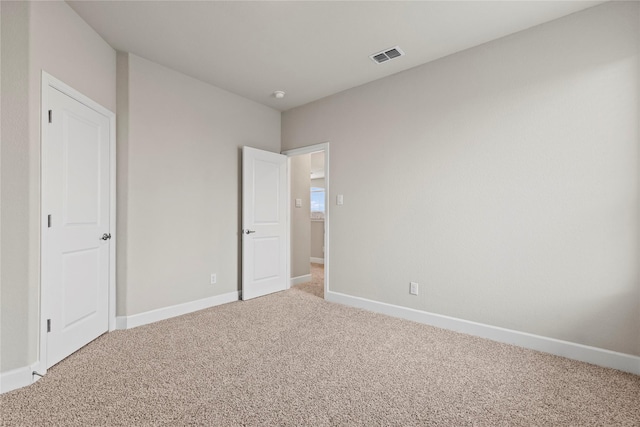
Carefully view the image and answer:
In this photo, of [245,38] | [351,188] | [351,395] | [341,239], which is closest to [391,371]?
[351,395]

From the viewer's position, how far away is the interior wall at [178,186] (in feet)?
9.50

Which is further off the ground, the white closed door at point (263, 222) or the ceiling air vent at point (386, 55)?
the ceiling air vent at point (386, 55)

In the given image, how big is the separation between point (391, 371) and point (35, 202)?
268cm

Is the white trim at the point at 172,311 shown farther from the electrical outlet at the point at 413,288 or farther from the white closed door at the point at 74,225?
the electrical outlet at the point at 413,288

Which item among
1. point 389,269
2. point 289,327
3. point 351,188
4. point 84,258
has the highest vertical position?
point 351,188

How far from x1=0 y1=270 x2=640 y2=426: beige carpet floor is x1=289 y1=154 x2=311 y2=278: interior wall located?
195 cm

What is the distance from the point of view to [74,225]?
232 cm

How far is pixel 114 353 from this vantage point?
7.59 feet

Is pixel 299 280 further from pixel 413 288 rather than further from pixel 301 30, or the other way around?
pixel 301 30

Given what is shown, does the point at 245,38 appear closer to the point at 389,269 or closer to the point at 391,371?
the point at 389,269

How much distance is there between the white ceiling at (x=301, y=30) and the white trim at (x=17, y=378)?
8.56 ft

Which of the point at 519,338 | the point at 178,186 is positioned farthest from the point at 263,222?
the point at 519,338

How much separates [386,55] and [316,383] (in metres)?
2.92

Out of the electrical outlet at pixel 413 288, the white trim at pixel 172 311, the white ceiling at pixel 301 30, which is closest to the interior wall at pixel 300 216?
the white trim at pixel 172 311
